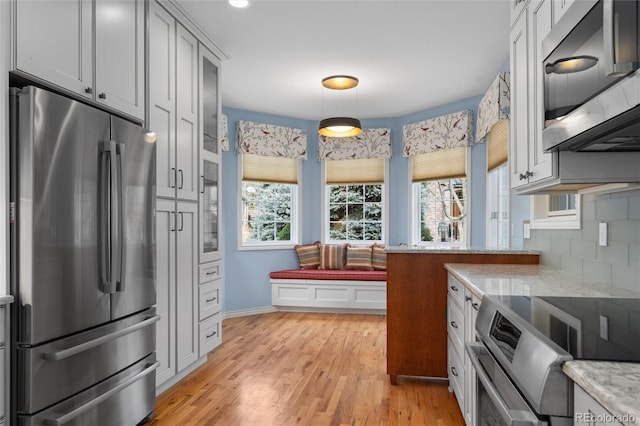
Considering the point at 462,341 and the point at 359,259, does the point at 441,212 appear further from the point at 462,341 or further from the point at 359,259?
the point at 462,341

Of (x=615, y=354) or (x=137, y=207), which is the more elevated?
(x=137, y=207)

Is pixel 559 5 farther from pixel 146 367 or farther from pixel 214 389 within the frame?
pixel 214 389

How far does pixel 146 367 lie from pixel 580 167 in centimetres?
238

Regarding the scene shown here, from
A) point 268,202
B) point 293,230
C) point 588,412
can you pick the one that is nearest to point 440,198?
point 293,230

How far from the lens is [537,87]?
194cm

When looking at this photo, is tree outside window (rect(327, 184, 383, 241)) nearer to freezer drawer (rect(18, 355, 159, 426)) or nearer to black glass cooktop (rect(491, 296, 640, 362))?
freezer drawer (rect(18, 355, 159, 426))

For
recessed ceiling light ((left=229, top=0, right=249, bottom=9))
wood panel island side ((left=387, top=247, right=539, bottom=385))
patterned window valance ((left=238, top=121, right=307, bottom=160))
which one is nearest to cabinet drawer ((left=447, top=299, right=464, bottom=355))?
wood panel island side ((left=387, top=247, right=539, bottom=385))

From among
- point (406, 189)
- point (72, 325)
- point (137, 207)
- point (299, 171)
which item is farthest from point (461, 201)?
point (72, 325)

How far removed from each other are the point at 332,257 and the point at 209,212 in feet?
8.66

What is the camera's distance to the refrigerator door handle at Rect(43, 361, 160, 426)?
1.75m

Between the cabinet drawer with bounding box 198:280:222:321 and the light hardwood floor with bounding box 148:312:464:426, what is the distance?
0.44 m

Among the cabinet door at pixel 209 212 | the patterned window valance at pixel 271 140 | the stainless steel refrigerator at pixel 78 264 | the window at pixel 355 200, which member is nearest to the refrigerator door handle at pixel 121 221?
the stainless steel refrigerator at pixel 78 264

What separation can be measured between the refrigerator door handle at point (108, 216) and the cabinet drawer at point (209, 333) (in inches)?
51.4

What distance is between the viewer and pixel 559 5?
1698mm
